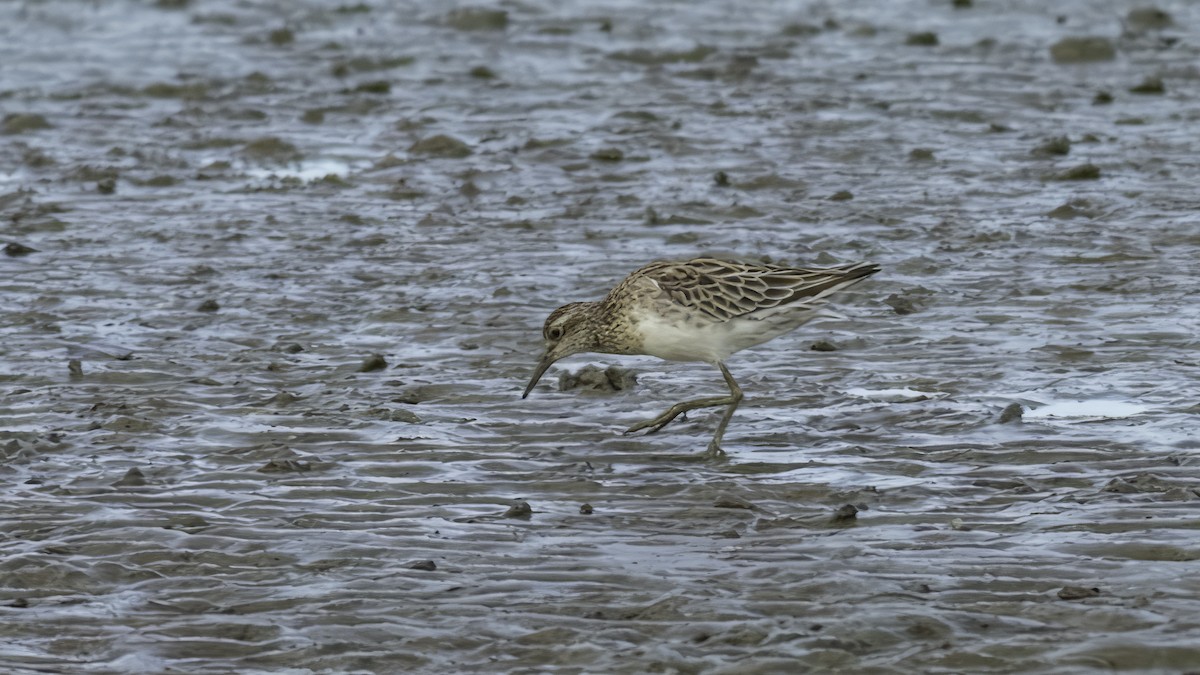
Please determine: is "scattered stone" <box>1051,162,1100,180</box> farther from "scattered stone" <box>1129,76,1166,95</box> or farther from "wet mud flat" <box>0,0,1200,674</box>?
"scattered stone" <box>1129,76,1166,95</box>

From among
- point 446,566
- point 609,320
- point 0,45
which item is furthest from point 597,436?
point 0,45

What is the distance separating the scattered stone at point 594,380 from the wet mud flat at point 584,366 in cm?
3

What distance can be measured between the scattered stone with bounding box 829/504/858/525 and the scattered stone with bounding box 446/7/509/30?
16.1 meters

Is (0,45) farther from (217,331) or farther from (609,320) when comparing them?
(609,320)

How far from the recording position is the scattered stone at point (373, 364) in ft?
35.4

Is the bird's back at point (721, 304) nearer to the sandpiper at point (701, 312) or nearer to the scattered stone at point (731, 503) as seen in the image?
the sandpiper at point (701, 312)

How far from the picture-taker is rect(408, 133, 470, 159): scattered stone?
1678 centimetres

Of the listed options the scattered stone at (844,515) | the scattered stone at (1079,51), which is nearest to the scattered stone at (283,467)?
the scattered stone at (844,515)

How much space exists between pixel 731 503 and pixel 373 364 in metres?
A: 3.08

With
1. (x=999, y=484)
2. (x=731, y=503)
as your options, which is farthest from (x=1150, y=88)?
(x=731, y=503)

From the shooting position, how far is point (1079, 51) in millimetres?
20656

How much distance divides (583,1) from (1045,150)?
10.1 metres

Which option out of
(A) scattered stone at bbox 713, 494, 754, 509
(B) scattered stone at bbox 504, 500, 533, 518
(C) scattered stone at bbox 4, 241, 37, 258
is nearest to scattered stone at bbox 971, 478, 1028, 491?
(A) scattered stone at bbox 713, 494, 754, 509

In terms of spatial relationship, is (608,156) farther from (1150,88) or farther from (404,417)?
(404,417)
